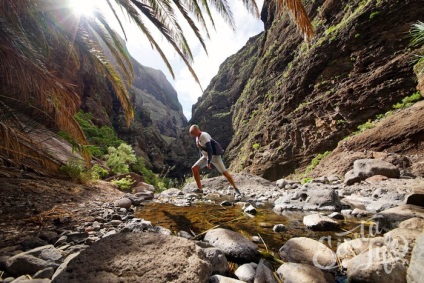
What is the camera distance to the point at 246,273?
1.69 metres

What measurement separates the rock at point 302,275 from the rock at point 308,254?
18cm

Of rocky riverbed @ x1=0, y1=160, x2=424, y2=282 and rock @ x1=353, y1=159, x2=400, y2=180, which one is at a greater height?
rocky riverbed @ x1=0, y1=160, x2=424, y2=282

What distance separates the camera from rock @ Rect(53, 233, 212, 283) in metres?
1.21

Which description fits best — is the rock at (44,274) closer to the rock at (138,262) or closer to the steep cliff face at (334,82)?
the rock at (138,262)

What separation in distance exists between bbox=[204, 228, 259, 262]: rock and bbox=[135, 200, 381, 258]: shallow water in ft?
0.83

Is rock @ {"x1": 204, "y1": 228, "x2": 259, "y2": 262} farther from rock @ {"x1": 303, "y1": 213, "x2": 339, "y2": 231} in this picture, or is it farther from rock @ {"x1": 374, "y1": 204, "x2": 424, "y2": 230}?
rock @ {"x1": 374, "y1": 204, "x2": 424, "y2": 230}

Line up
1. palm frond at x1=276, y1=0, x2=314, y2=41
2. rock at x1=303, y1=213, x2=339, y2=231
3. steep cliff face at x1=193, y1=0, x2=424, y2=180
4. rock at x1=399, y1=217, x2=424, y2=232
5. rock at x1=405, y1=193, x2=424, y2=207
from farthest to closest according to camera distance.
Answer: steep cliff face at x1=193, y1=0, x2=424, y2=180 → rock at x1=405, y1=193, x2=424, y2=207 → rock at x1=303, y1=213, x2=339, y2=231 → palm frond at x1=276, y1=0, x2=314, y2=41 → rock at x1=399, y1=217, x2=424, y2=232

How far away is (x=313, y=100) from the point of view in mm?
14219

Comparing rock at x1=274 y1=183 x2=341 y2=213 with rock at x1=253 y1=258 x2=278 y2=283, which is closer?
rock at x1=253 y1=258 x2=278 y2=283

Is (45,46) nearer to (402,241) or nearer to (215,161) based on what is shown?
(215,161)

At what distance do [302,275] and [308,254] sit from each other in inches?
16.6

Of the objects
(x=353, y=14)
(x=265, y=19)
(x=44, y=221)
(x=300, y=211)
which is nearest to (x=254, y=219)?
(x=300, y=211)

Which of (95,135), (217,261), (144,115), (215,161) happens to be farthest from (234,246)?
(144,115)

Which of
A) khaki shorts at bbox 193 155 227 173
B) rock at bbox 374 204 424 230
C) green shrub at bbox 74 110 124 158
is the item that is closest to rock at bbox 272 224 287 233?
rock at bbox 374 204 424 230
